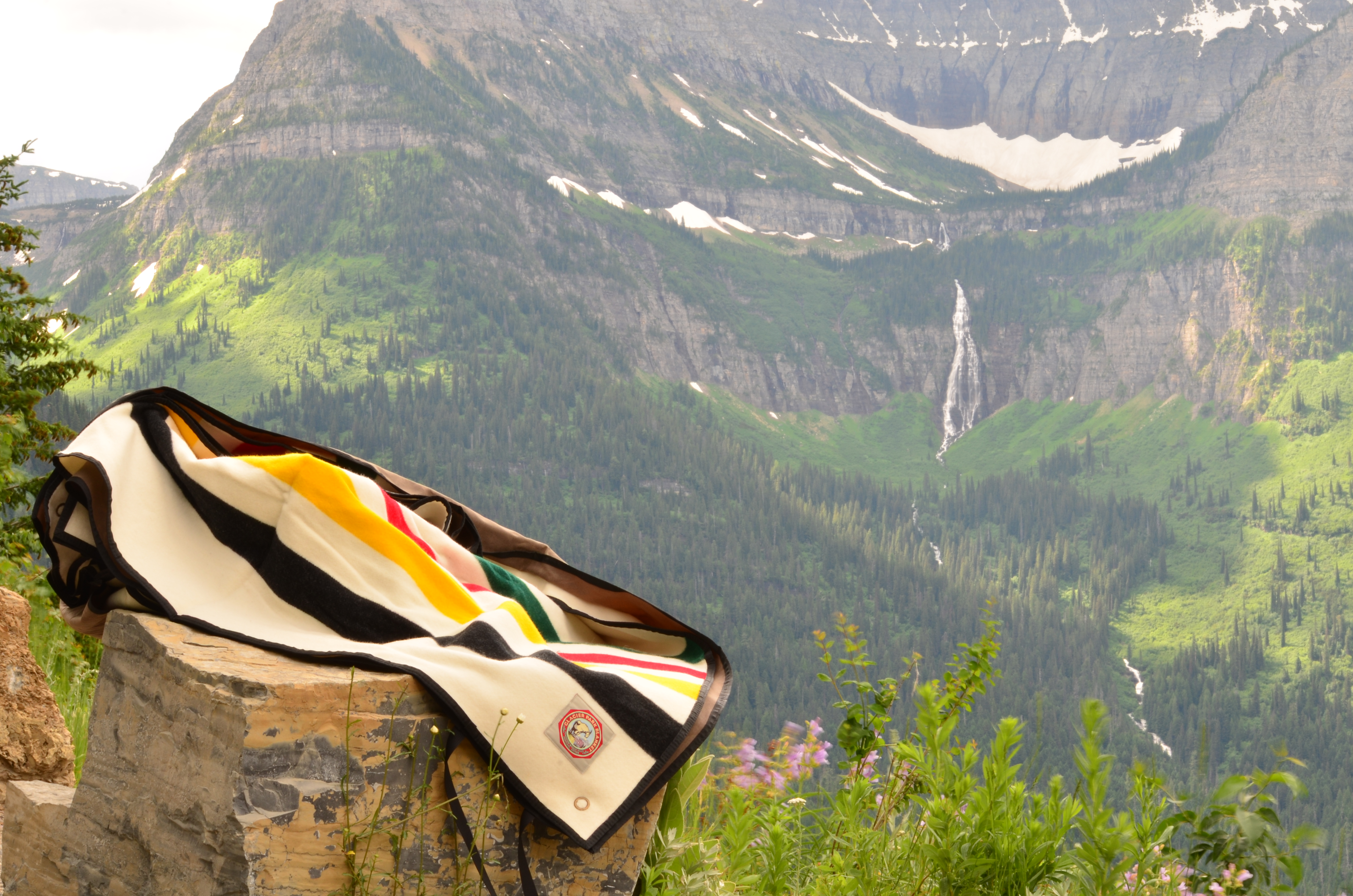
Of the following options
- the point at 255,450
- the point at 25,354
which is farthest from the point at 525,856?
the point at 25,354

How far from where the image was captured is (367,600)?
157 inches

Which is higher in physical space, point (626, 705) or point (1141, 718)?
point (626, 705)

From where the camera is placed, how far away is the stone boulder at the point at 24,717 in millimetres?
4824

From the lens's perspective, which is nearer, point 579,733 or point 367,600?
point 579,733

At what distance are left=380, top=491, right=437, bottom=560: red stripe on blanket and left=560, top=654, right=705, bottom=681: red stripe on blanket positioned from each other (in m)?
0.79

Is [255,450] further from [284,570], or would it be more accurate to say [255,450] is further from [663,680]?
[663,680]

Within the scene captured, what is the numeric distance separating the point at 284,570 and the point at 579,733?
1.41 meters

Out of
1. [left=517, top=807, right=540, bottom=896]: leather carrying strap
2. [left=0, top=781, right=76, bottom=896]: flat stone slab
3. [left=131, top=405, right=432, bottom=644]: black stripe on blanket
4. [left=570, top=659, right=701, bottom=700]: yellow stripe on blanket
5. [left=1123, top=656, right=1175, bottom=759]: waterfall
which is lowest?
[left=1123, top=656, right=1175, bottom=759]: waterfall

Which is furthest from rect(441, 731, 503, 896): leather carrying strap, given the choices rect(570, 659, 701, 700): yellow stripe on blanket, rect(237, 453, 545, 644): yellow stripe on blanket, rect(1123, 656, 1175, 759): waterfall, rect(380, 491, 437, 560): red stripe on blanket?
rect(1123, 656, 1175, 759): waterfall

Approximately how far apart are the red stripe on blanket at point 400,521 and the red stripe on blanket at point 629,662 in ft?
2.60

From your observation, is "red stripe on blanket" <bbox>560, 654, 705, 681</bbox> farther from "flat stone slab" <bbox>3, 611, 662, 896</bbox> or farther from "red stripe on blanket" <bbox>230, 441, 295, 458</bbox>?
"red stripe on blanket" <bbox>230, 441, 295, 458</bbox>

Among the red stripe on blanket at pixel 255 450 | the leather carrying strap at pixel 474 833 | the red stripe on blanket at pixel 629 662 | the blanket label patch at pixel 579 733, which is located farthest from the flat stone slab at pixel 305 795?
the red stripe on blanket at pixel 255 450

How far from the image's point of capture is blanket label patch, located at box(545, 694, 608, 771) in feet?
11.3

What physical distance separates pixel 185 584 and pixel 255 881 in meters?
1.27
